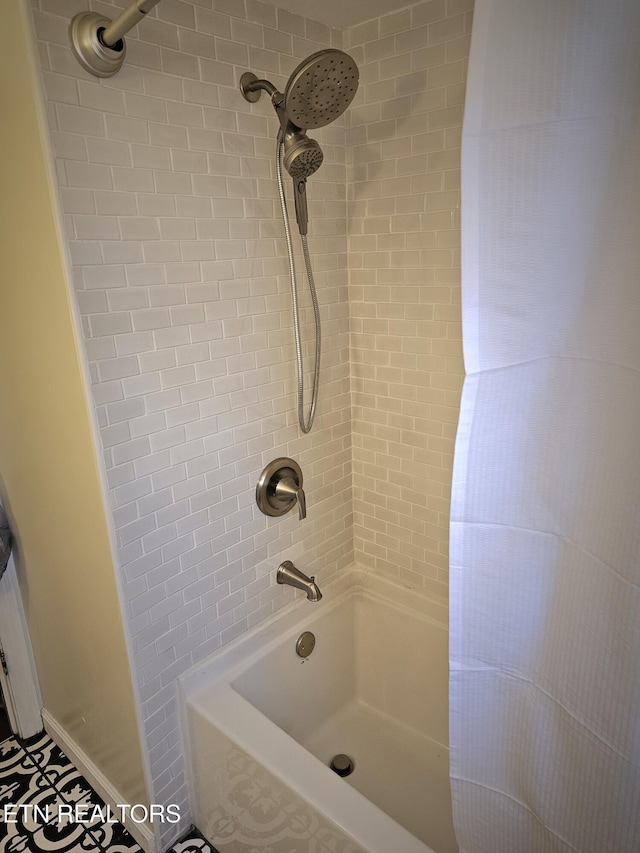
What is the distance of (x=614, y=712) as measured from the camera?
36.7 inches

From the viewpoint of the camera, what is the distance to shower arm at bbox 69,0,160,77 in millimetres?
1094

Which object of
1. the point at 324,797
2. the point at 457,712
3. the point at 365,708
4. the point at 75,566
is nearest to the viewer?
the point at 457,712

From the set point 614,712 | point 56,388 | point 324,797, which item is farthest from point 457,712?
point 56,388

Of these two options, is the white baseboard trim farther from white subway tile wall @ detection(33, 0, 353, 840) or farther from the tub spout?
the tub spout

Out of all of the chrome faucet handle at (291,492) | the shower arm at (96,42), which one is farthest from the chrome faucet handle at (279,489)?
the shower arm at (96,42)

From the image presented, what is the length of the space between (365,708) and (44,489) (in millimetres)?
1387

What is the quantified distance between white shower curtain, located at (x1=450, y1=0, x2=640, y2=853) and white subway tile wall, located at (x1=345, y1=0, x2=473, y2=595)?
710 mm

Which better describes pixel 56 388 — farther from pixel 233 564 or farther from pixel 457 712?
pixel 457 712

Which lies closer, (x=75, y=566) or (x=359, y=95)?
(x=75, y=566)

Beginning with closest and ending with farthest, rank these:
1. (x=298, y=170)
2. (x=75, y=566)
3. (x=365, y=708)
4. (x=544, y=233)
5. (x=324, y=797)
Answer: (x=544, y=233), (x=324, y=797), (x=298, y=170), (x=75, y=566), (x=365, y=708)

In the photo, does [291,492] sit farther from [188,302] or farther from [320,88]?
[320,88]

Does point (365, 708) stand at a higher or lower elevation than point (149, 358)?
lower

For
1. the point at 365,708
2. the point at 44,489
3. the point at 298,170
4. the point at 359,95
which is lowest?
the point at 365,708

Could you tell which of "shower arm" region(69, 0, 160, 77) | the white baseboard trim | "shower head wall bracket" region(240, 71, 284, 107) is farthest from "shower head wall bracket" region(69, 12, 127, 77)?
the white baseboard trim
